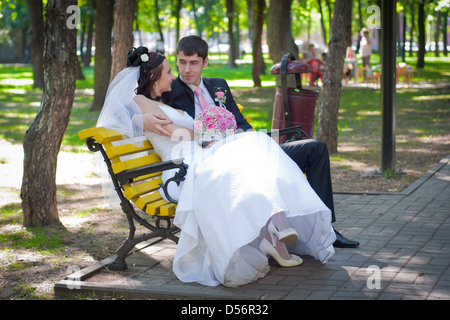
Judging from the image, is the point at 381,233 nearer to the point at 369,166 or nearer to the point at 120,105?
the point at 120,105

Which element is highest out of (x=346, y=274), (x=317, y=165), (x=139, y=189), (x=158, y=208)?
(x=317, y=165)

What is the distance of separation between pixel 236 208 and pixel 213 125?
3.17 feet

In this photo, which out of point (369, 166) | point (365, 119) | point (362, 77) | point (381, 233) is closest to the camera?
point (381, 233)

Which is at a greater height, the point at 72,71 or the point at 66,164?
the point at 72,71

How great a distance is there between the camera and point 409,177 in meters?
8.75

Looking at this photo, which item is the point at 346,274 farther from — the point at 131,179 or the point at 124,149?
the point at 124,149

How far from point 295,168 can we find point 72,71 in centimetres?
296

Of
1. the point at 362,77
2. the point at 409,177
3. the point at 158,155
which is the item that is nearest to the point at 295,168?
the point at 158,155

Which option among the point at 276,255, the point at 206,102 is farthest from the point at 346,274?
the point at 206,102

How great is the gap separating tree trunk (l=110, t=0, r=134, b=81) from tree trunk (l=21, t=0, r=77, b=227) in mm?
4887

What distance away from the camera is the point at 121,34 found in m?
11.6

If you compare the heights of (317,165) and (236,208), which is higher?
(317,165)

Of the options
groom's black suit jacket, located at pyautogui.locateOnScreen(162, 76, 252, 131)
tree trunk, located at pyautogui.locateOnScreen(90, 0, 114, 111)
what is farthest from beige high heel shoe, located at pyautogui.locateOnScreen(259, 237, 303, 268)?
tree trunk, located at pyautogui.locateOnScreen(90, 0, 114, 111)

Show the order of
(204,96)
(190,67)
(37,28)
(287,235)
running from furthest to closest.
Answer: (37,28), (204,96), (190,67), (287,235)
